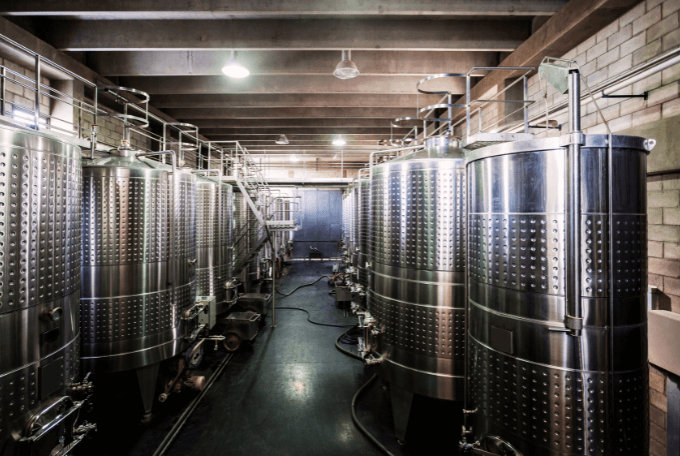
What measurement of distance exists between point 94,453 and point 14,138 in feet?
9.09

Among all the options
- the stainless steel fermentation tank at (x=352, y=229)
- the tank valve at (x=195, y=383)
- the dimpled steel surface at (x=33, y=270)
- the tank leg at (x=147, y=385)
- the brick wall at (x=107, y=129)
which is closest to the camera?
the dimpled steel surface at (x=33, y=270)

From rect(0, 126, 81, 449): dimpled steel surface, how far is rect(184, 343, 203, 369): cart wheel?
75.8 inches

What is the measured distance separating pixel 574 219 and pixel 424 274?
1.41 m

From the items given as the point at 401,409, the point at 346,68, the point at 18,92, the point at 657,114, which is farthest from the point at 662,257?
the point at 18,92

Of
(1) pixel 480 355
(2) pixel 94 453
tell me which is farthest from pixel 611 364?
(2) pixel 94 453

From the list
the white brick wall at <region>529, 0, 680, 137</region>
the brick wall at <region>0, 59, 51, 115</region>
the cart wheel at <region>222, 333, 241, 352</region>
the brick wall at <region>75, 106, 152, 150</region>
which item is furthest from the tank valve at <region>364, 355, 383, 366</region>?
the brick wall at <region>75, 106, 152, 150</region>

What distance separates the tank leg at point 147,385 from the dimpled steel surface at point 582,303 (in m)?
3.34

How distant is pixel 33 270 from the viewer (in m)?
1.91

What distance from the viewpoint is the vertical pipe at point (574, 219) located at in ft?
5.20

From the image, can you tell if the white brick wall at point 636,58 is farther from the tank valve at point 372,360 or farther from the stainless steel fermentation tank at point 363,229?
the tank valve at point 372,360

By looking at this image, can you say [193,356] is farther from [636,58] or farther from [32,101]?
[636,58]

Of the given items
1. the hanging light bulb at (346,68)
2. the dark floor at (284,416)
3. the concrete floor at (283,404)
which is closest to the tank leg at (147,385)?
the dark floor at (284,416)

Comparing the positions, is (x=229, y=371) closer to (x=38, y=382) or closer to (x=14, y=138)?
(x=38, y=382)

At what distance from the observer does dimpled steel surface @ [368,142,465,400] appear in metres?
2.77
